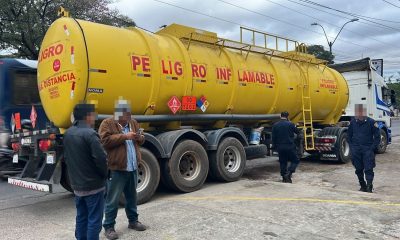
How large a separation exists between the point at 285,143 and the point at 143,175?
3540 mm

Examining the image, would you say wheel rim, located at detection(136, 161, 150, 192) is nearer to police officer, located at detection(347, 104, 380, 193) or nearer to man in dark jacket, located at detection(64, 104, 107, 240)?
man in dark jacket, located at detection(64, 104, 107, 240)

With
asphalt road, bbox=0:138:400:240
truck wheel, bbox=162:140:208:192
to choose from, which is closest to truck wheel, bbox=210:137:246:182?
asphalt road, bbox=0:138:400:240

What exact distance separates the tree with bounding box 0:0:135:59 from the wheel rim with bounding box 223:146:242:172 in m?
16.7

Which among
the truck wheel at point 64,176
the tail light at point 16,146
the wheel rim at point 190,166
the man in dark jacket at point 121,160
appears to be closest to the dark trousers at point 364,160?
the wheel rim at point 190,166

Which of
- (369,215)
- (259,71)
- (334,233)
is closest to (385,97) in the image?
(259,71)

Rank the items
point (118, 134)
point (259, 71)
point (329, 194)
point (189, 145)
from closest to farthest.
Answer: point (118, 134) < point (329, 194) < point (189, 145) < point (259, 71)

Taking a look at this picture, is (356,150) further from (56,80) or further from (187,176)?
(56,80)

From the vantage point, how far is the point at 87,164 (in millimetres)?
4520

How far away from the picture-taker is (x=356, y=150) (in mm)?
8555

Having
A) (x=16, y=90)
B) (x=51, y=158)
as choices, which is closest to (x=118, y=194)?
(x=51, y=158)

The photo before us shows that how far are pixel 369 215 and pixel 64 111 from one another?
4.99m

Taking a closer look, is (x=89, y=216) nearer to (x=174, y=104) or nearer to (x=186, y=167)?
(x=174, y=104)

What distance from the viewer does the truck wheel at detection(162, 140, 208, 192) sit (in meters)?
7.90

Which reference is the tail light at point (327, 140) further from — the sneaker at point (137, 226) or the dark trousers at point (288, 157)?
the sneaker at point (137, 226)
